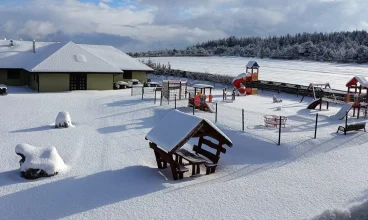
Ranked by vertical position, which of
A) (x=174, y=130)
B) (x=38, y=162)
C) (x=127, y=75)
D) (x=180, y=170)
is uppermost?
(x=127, y=75)

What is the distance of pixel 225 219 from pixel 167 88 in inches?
764

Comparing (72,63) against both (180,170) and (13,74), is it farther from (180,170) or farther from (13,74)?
(180,170)

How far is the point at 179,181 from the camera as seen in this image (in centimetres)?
1223

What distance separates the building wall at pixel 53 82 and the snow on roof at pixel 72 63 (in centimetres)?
70

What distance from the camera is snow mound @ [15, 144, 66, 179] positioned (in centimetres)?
1215

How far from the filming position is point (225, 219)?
9.45 meters

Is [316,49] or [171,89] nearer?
[171,89]

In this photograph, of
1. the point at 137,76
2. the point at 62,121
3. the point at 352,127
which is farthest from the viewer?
the point at 137,76

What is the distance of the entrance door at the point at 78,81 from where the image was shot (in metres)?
34.7

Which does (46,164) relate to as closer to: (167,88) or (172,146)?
(172,146)

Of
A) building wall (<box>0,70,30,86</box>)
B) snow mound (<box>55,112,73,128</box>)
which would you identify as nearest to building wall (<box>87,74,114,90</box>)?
building wall (<box>0,70,30,86</box>)

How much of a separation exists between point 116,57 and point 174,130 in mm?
31999

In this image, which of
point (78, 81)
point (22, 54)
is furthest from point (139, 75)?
point (22, 54)

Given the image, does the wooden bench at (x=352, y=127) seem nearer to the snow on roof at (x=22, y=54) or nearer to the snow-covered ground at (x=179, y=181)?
the snow-covered ground at (x=179, y=181)
